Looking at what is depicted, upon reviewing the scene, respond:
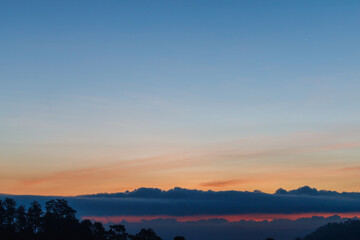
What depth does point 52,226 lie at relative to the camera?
145500 millimetres

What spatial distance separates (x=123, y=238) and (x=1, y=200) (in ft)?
165

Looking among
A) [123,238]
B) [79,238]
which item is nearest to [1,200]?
[79,238]

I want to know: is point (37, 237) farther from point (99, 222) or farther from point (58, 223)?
point (99, 222)

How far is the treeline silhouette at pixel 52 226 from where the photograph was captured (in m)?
134

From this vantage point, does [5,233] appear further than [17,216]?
No

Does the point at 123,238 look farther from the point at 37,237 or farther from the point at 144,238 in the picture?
the point at 37,237

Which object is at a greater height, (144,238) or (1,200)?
(1,200)

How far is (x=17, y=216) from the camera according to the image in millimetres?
150750

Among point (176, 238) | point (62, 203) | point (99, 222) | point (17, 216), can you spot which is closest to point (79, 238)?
point (99, 222)

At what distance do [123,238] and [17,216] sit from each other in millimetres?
42812

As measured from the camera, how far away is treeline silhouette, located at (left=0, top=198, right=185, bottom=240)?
13450cm

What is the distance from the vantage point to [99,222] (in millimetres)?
141750

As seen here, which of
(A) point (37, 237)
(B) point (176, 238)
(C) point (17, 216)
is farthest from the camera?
(C) point (17, 216)

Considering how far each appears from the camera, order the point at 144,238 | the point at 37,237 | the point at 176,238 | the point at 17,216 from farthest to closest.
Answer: the point at 17,216 → the point at 37,237 → the point at 144,238 → the point at 176,238
